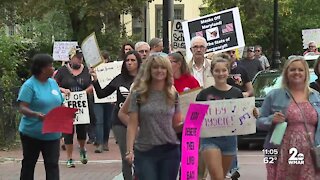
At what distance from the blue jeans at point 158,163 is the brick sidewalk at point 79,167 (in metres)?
3.87

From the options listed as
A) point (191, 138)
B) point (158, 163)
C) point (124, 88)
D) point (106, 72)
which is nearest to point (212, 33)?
point (106, 72)

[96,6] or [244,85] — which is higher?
[96,6]

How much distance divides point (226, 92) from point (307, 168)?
1.55 m

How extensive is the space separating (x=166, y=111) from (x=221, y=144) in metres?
1.31

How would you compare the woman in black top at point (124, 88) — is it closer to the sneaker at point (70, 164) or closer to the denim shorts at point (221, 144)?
the denim shorts at point (221, 144)

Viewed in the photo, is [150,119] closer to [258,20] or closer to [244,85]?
[244,85]

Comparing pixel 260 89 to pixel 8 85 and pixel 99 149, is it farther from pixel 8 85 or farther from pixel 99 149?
pixel 8 85

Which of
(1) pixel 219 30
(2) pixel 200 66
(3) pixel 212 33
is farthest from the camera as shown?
(3) pixel 212 33

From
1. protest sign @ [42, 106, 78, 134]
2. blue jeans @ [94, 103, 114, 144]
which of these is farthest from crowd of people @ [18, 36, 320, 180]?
blue jeans @ [94, 103, 114, 144]

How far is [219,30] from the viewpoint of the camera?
11812 mm

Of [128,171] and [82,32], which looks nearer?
[128,171]

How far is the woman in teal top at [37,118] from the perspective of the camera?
7.85 metres

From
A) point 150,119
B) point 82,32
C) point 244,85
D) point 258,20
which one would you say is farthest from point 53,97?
point 258,20

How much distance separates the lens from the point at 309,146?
6309mm
